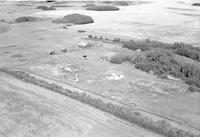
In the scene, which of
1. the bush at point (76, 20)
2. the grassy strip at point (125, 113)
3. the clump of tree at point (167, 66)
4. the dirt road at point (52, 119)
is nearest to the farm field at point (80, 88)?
the dirt road at point (52, 119)

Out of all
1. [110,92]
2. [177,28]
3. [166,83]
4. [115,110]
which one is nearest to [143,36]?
[177,28]

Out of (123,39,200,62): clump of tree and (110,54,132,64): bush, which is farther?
(123,39,200,62): clump of tree

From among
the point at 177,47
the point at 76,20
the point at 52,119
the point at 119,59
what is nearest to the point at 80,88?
the point at 52,119

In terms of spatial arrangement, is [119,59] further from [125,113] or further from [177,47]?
Result: [125,113]

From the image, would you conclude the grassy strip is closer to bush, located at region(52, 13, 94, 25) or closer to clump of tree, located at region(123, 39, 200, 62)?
clump of tree, located at region(123, 39, 200, 62)

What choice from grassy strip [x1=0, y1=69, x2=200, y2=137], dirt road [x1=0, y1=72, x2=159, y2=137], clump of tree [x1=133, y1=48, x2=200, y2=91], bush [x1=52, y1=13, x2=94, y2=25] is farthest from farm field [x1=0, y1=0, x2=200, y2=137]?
bush [x1=52, y1=13, x2=94, y2=25]

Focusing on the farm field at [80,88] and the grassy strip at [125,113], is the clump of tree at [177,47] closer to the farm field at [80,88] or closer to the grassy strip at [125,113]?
the farm field at [80,88]
